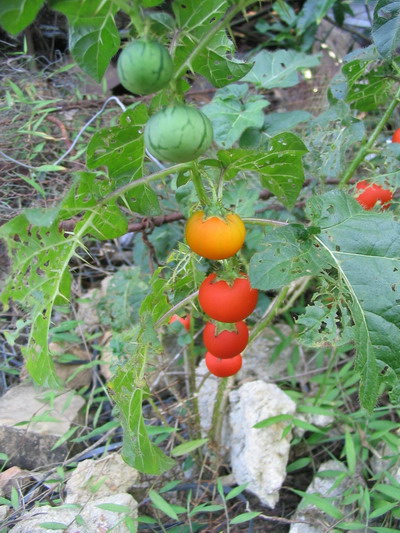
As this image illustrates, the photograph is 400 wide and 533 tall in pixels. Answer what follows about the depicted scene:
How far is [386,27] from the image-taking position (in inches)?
53.3

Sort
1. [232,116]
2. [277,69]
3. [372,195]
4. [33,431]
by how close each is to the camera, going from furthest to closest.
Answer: [277,69] < [232,116] < [33,431] < [372,195]

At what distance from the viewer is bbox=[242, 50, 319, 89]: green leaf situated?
2.24m

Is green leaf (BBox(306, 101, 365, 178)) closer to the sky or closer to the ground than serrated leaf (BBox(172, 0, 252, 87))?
closer to the ground

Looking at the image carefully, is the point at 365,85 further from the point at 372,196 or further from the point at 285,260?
the point at 285,260

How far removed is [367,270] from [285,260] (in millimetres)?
186

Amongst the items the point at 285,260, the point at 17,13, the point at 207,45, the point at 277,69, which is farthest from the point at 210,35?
the point at 277,69

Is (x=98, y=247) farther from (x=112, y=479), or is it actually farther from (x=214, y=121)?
(x=112, y=479)

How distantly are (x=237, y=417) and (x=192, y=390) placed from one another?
0.20 m

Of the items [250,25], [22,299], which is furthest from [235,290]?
[250,25]

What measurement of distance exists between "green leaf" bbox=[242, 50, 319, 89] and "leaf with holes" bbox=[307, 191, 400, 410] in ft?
4.12

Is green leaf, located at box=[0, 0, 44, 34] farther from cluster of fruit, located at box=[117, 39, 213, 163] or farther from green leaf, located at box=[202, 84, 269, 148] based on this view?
green leaf, located at box=[202, 84, 269, 148]

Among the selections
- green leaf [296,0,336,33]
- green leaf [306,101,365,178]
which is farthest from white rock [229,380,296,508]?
green leaf [296,0,336,33]

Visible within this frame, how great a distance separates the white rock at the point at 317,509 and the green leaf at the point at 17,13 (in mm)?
1479

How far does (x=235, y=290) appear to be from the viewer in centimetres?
114
